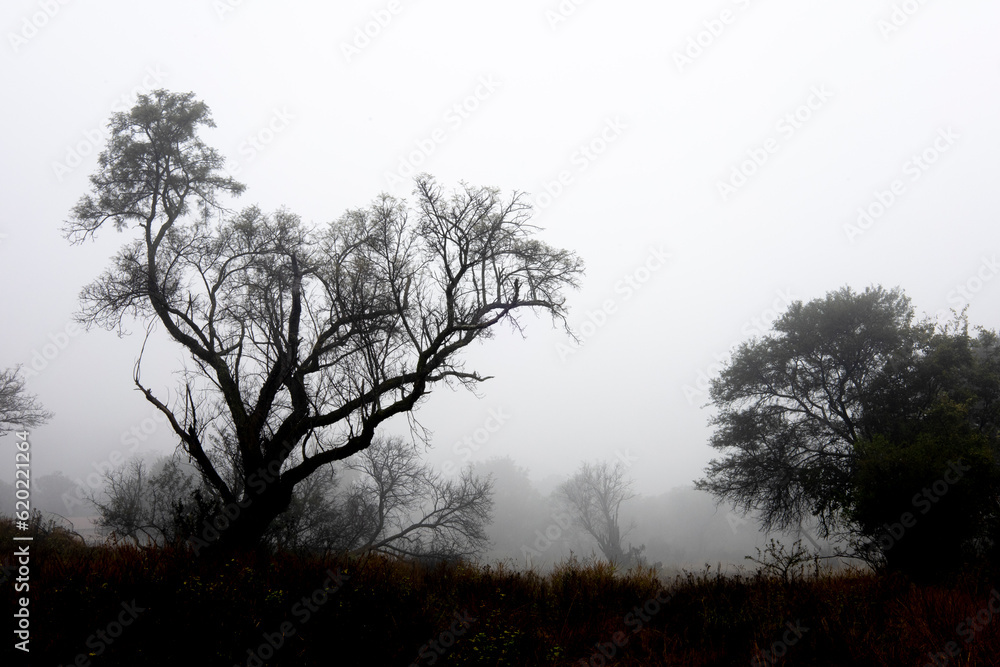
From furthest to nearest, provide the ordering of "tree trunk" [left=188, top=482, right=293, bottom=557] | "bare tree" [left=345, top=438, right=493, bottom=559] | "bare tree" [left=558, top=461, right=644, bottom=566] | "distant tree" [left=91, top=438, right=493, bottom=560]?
"bare tree" [left=558, top=461, right=644, bottom=566] < "bare tree" [left=345, top=438, right=493, bottom=559] < "distant tree" [left=91, top=438, right=493, bottom=560] < "tree trunk" [left=188, top=482, right=293, bottom=557]

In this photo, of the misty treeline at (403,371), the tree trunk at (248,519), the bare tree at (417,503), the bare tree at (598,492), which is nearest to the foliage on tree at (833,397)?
the misty treeline at (403,371)

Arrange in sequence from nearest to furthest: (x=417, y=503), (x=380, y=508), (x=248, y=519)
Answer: (x=248, y=519), (x=380, y=508), (x=417, y=503)

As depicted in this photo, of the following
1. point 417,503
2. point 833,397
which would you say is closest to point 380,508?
point 417,503

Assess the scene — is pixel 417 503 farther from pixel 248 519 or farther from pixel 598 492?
pixel 598 492

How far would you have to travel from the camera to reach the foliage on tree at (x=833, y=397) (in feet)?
45.8

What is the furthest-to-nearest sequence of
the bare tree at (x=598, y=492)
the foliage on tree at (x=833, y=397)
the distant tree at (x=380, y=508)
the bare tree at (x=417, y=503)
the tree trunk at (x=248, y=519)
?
1. the bare tree at (x=598, y=492)
2. the bare tree at (x=417, y=503)
3. the distant tree at (x=380, y=508)
4. the foliage on tree at (x=833, y=397)
5. the tree trunk at (x=248, y=519)

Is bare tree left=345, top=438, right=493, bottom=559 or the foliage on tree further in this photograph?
bare tree left=345, top=438, right=493, bottom=559

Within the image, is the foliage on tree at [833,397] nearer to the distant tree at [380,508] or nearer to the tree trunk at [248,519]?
the distant tree at [380,508]

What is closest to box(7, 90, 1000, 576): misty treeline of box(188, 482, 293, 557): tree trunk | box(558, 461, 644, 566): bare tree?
box(188, 482, 293, 557): tree trunk

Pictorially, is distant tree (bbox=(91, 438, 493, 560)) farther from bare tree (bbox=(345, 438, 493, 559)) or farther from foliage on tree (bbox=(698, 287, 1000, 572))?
foliage on tree (bbox=(698, 287, 1000, 572))

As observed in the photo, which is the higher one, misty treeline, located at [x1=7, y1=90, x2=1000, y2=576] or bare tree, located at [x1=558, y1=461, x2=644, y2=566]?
misty treeline, located at [x1=7, y1=90, x2=1000, y2=576]

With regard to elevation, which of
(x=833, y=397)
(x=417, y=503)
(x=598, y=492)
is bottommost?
(x=598, y=492)

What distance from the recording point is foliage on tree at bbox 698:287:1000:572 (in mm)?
13969

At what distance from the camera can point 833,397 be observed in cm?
1703
